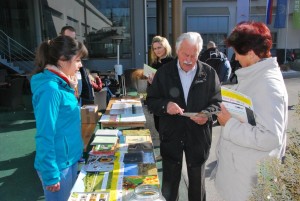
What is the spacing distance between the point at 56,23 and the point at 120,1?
3.04 m

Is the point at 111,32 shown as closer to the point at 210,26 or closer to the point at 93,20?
the point at 93,20

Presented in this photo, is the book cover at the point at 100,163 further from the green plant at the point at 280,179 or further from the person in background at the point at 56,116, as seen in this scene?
the green plant at the point at 280,179

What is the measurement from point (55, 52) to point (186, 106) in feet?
3.72

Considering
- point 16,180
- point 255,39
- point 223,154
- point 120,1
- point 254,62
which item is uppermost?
point 120,1

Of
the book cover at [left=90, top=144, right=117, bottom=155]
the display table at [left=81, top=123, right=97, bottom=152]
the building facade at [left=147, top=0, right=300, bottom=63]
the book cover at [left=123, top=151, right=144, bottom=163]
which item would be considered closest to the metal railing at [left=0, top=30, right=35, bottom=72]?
the display table at [left=81, top=123, right=97, bottom=152]

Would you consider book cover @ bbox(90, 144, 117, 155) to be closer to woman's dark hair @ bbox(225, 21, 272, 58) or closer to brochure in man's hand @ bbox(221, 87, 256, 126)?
brochure in man's hand @ bbox(221, 87, 256, 126)

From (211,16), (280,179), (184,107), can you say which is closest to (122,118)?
(184,107)

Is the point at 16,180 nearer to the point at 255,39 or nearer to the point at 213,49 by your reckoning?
the point at 255,39

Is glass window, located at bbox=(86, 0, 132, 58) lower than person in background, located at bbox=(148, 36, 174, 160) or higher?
higher

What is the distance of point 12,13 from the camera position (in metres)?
13.1

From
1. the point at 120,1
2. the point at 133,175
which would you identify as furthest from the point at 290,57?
the point at 133,175

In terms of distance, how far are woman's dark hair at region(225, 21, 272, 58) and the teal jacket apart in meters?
1.08

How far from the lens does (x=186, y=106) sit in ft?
8.06

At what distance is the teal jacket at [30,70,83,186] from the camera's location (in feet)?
5.64
